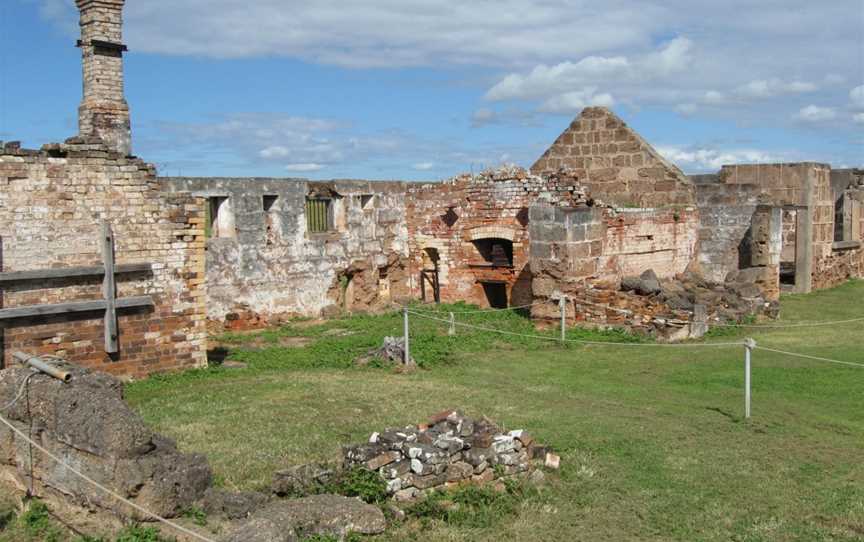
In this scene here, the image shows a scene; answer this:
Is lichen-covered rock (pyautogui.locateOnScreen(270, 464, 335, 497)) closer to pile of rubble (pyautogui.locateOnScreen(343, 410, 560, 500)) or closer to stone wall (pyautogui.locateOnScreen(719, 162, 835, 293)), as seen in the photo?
pile of rubble (pyautogui.locateOnScreen(343, 410, 560, 500))

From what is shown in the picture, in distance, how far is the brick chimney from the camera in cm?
1766

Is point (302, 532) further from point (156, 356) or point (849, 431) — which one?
point (156, 356)

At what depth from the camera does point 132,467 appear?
6617mm

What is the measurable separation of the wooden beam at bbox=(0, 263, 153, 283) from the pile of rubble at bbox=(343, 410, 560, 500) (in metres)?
6.08

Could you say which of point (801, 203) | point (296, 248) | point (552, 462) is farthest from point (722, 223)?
point (552, 462)

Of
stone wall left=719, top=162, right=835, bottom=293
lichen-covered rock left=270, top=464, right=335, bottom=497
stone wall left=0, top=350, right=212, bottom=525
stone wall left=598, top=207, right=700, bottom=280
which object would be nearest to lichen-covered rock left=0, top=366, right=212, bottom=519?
stone wall left=0, top=350, right=212, bottom=525

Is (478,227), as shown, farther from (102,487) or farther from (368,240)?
(102,487)

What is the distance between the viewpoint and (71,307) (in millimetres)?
12117

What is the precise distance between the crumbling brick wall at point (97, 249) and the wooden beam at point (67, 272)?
0.33 feet

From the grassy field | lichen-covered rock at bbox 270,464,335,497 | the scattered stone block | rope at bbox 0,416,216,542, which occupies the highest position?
rope at bbox 0,416,216,542

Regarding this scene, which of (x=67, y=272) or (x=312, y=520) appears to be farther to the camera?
(x=67, y=272)

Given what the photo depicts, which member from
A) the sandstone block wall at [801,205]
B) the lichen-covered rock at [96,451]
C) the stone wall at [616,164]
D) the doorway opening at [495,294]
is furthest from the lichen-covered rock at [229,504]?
the sandstone block wall at [801,205]

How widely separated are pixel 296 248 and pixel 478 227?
443cm

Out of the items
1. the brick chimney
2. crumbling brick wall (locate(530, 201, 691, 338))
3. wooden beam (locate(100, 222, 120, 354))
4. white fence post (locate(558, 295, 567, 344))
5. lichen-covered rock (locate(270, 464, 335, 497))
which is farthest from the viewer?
the brick chimney
